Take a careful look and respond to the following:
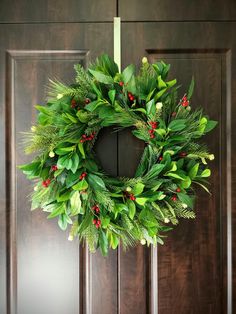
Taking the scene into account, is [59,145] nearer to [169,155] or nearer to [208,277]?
[169,155]

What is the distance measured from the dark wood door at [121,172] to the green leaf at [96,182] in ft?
0.57

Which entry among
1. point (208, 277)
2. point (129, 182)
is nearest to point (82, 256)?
point (129, 182)

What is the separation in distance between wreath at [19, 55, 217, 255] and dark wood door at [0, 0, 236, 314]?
154 mm

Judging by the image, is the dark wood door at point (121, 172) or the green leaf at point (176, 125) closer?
the green leaf at point (176, 125)

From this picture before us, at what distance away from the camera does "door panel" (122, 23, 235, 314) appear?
1125 millimetres

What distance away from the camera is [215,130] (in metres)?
1.13

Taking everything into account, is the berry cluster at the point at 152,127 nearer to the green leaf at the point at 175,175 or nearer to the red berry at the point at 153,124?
the red berry at the point at 153,124

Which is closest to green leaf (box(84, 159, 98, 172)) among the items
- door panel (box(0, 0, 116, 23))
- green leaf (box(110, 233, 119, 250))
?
green leaf (box(110, 233, 119, 250))

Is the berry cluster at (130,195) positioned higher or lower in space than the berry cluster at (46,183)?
lower

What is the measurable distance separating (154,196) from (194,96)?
43 cm

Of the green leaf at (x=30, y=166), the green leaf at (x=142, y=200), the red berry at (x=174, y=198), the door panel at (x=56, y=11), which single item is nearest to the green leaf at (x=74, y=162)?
the green leaf at (x=30, y=166)

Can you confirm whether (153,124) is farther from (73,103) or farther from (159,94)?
(73,103)

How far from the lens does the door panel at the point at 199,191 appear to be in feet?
3.69

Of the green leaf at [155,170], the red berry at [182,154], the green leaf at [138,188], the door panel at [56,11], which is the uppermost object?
the door panel at [56,11]
